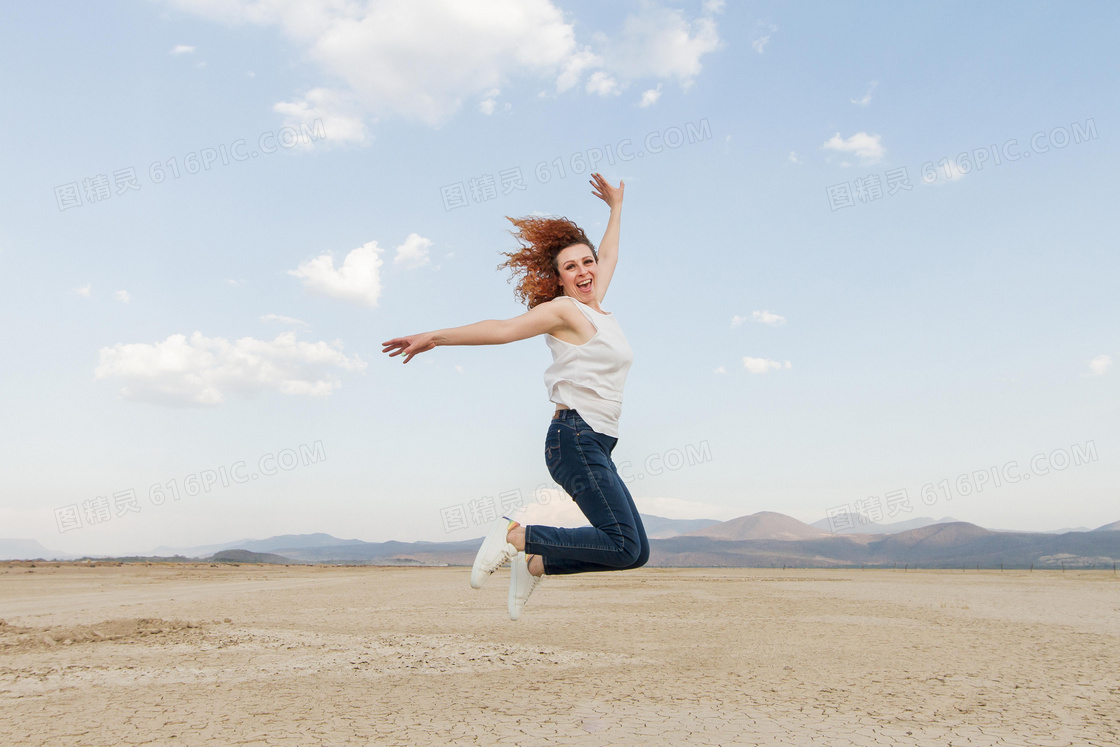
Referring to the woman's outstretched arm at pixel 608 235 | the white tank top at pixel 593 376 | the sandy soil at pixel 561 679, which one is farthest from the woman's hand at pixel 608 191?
the sandy soil at pixel 561 679

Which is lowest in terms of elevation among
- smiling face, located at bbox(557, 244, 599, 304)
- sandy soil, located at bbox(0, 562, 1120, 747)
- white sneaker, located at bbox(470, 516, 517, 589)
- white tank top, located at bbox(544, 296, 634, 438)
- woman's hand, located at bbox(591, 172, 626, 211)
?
sandy soil, located at bbox(0, 562, 1120, 747)

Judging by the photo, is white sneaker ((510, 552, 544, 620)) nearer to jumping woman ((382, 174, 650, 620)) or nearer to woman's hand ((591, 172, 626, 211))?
jumping woman ((382, 174, 650, 620))

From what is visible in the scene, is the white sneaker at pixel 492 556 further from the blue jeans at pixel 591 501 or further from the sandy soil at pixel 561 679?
the sandy soil at pixel 561 679

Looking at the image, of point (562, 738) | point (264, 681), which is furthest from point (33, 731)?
point (562, 738)

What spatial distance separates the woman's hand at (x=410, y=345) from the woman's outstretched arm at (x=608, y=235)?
1.17 m

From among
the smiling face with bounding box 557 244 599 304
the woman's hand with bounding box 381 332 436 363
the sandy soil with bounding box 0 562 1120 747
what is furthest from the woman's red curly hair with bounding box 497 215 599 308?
the sandy soil with bounding box 0 562 1120 747

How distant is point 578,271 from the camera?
3.70 m

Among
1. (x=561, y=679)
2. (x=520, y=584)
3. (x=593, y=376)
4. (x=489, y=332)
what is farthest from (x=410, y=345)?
(x=561, y=679)

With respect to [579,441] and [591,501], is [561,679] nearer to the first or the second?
[591,501]

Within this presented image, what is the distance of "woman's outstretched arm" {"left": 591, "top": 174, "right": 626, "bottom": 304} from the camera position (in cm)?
392

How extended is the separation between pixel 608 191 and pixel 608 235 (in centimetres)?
46

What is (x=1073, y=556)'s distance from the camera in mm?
90188

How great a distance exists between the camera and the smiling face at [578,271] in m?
3.68

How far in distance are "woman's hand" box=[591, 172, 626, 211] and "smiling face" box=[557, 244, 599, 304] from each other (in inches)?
33.1
